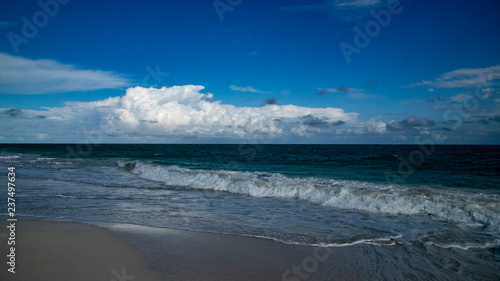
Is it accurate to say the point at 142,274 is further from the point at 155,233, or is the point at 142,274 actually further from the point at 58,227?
the point at 58,227

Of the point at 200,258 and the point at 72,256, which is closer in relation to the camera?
the point at 72,256

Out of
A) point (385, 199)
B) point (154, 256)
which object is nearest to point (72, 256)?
point (154, 256)

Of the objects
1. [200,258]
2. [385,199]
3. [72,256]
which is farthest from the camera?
[385,199]

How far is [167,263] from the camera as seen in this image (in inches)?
209

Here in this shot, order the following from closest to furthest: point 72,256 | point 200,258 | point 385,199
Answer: point 72,256 → point 200,258 → point 385,199

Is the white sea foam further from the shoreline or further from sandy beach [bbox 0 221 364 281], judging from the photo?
sandy beach [bbox 0 221 364 281]

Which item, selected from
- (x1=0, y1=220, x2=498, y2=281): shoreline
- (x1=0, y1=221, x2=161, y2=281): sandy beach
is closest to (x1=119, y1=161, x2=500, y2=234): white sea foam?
(x1=0, y1=220, x2=498, y2=281): shoreline

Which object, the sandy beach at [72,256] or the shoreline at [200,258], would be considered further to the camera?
the shoreline at [200,258]

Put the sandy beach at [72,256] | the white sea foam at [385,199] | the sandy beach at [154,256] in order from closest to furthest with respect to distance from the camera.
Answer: the sandy beach at [72,256], the sandy beach at [154,256], the white sea foam at [385,199]

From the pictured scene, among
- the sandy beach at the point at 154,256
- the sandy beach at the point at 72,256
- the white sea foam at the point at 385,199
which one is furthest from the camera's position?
the white sea foam at the point at 385,199

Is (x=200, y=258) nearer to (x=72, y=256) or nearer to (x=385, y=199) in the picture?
(x=72, y=256)

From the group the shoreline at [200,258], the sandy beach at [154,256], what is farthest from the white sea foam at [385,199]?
the sandy beach at [154,256]

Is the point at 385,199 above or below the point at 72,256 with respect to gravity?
above

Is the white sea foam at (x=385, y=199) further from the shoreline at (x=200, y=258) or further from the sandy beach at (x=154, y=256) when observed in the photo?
the sandy beach at (x=154, y=256)
